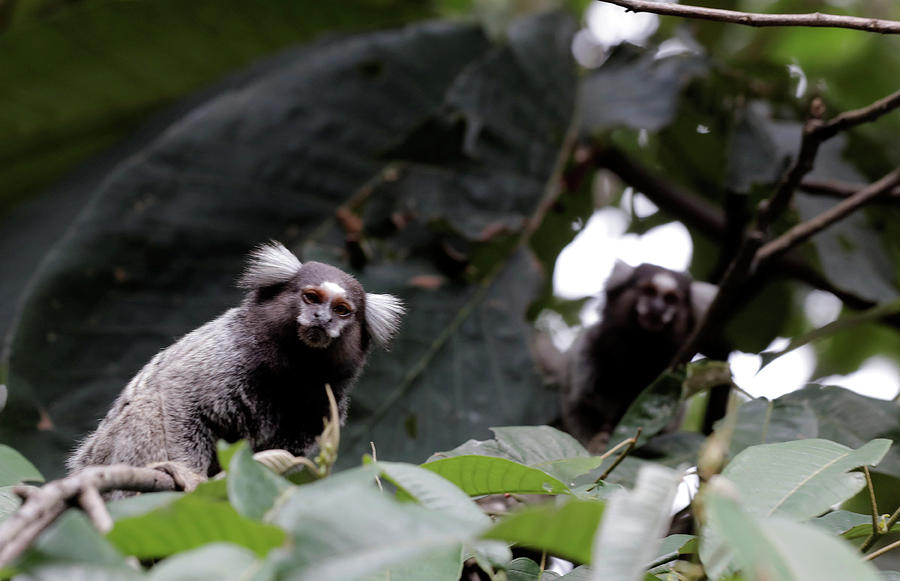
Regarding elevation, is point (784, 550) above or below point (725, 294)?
above

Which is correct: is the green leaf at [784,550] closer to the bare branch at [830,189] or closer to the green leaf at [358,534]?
the green leaf at [358,534]

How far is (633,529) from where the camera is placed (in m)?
1.21

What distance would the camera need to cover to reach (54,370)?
147 inches

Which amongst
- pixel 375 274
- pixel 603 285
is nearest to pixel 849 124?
pixel 375 274

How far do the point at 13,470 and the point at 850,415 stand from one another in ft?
7.95

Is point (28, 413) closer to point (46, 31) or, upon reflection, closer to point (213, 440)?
point (213, 440)

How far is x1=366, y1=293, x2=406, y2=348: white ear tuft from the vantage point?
10.7ft

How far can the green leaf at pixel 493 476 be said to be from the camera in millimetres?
1844

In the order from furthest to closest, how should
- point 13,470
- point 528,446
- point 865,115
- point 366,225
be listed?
point 366,225 → point 865,115 → point 528,446 → point 13,470

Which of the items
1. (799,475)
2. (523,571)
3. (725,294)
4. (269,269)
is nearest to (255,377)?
(269,269)

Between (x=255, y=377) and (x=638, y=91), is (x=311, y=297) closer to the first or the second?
(x=255, y=377)

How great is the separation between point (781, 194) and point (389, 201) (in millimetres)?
1871

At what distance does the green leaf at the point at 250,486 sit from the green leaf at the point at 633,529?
1.63ft

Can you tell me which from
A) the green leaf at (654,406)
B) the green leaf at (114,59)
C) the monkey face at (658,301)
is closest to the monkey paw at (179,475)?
the green leaf at (654,406)
